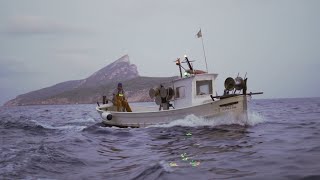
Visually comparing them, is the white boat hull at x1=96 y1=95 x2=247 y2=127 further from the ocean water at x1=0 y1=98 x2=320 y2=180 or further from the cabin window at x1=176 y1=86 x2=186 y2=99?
the ocean water at x1=0 y1=98 x2=320 y2=180

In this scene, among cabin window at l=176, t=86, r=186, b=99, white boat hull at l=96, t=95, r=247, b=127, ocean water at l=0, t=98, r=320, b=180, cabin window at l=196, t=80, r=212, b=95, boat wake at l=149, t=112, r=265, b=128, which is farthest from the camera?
cabin window at l=176, t=86, r=186, b=99

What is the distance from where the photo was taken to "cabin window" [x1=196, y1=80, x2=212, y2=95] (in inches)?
768

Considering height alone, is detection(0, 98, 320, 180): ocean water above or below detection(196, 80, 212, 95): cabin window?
below

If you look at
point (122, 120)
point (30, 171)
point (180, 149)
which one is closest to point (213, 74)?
point (122, 120)

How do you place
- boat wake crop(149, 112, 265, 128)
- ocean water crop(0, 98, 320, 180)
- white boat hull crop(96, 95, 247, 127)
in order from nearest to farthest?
ocean water crop(0, 98, 320, 180)
white boat hull crop(96, 95, 247, 127)
boat wake crop(149, 112, 265, 128)

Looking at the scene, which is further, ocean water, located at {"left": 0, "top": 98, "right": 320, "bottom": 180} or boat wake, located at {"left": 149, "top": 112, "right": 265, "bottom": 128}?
boat wake, located at {"left": 149, "top": 112, "right": 265, "bottom": 128}

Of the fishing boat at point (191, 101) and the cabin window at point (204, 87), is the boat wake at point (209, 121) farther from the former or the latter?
the cabin window at point (204, 87)

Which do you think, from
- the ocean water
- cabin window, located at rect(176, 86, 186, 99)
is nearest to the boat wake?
the ocean water

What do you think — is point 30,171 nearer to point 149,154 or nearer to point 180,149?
point 149,154

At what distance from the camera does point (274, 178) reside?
6730 mm

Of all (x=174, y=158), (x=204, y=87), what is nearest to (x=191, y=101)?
(x=204, y=87)

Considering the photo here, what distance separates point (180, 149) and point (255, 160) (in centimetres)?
343

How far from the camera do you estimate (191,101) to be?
1927 cm

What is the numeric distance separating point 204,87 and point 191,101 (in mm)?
1194
